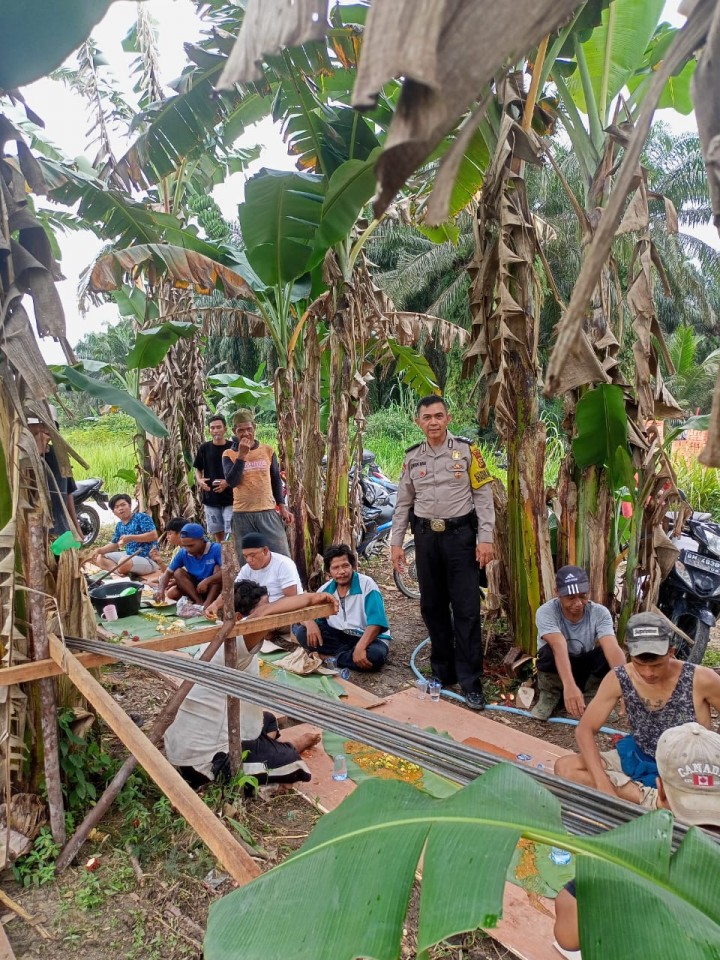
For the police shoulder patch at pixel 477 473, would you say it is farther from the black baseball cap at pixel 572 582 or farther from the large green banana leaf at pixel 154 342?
the large green banana leaf at pixel 154 342

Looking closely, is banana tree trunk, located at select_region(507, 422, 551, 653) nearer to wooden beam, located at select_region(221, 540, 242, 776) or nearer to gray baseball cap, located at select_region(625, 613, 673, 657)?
gray baseball cap, located at select_region(625, 613, 673, 657)

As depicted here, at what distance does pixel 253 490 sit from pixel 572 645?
2.80m

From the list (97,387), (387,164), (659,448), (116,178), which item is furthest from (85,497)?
(387,164)

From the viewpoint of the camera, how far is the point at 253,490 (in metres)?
5.57

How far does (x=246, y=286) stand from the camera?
5.46 m

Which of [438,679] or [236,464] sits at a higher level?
[236,464]

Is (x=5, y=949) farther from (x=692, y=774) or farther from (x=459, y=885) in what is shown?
(x=692, y=774)

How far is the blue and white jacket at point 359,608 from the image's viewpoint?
4.71m

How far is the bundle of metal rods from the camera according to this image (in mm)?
1274

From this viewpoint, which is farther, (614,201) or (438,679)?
(438,679)

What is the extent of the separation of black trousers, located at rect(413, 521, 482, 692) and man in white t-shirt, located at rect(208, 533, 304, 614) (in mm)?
860

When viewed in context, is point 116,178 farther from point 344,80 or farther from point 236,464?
point 236,464

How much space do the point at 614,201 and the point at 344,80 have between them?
4720mm

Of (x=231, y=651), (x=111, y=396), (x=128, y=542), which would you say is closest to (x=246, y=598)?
(x=231, y=651)
